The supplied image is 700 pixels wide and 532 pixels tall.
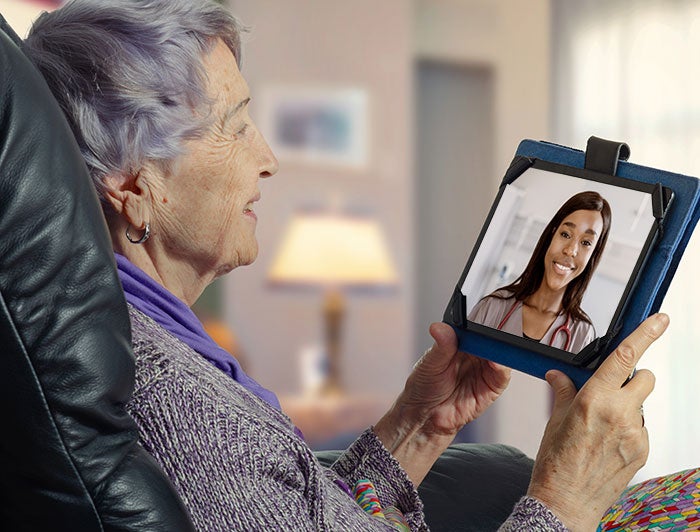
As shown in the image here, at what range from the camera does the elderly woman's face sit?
1.19 metres

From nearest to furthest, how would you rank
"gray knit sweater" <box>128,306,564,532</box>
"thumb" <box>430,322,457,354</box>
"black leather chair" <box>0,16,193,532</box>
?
1. "black leather chair" <box>0,16,193,532</box>
2. "gray knit sweater" <box>128,306,564,532</box>
3. "thumb" <box>430,322,457,354</box>

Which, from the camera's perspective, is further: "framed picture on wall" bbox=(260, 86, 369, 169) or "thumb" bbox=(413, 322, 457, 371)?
"framed picture on wall" bbox=(260, 86, 369, 169)

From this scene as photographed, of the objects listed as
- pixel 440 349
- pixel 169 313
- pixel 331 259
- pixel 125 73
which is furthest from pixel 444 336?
pixel 331 259

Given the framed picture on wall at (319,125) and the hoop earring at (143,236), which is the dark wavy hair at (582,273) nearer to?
the hoop earring at (143,236)

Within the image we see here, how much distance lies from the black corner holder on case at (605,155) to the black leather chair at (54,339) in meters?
0.70

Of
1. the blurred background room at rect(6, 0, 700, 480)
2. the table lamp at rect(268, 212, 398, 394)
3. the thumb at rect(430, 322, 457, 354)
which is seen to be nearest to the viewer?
the thumb at rect(430, 322, 457, 354)

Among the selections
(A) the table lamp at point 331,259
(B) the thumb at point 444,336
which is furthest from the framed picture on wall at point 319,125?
(B) the thumb at point 444,336

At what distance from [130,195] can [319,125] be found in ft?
13.5

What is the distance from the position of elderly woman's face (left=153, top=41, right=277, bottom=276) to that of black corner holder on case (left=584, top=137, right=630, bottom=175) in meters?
0.44

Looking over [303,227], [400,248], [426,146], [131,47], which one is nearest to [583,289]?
[131,47]

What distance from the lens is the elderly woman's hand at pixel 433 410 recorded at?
1397mm

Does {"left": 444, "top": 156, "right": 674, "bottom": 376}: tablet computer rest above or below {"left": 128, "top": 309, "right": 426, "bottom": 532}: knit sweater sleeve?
above

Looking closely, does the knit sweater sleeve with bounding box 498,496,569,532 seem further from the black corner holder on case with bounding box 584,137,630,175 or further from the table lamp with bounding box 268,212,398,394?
the table lamp with bounding box 268,212,398,394

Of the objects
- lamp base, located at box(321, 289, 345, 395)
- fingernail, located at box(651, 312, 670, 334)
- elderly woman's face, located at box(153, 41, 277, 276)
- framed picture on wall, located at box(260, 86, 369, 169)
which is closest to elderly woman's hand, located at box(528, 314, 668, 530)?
fingernail, located at box(651, 312, 670, 334)
